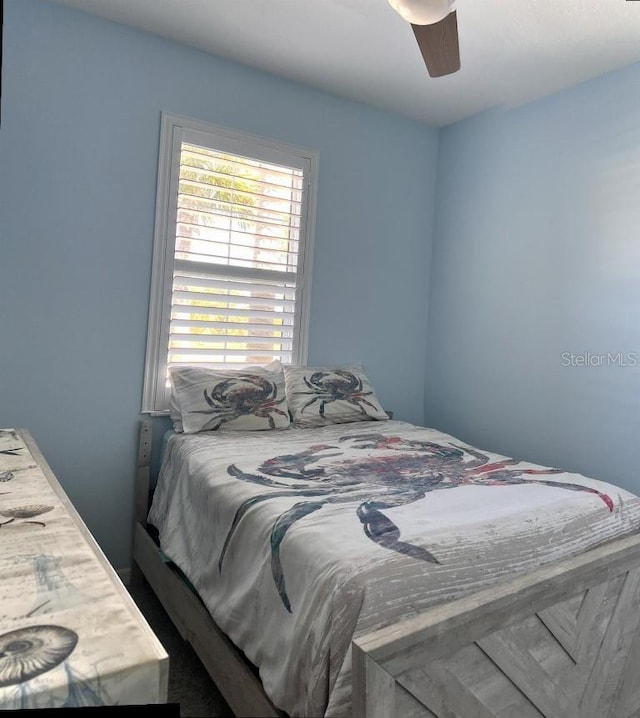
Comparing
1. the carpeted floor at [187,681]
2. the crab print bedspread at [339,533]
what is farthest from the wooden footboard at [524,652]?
the carpeted floor at [187,681]

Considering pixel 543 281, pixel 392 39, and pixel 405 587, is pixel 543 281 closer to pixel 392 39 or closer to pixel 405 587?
pixel 392 39

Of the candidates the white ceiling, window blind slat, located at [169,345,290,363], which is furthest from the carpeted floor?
the white ceiling

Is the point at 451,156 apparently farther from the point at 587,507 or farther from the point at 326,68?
the point at 587,507

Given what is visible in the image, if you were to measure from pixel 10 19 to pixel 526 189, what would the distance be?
2.56m

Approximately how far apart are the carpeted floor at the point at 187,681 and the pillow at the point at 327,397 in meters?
1.06

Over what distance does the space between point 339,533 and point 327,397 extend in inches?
56.8

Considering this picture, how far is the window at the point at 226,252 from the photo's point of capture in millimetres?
2596

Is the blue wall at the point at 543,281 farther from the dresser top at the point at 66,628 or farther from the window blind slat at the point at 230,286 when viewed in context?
the dresser top at the point at 66,628

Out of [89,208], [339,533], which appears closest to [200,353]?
[89,208]

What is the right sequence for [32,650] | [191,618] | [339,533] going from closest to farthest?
[32,650] < [339,533] < [191,618]

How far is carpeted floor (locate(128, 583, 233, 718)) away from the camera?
1.72 m

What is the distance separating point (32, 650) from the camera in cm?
65

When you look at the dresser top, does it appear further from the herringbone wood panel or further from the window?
the window

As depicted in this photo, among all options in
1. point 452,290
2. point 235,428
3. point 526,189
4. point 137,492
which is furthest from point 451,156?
point 137,492
